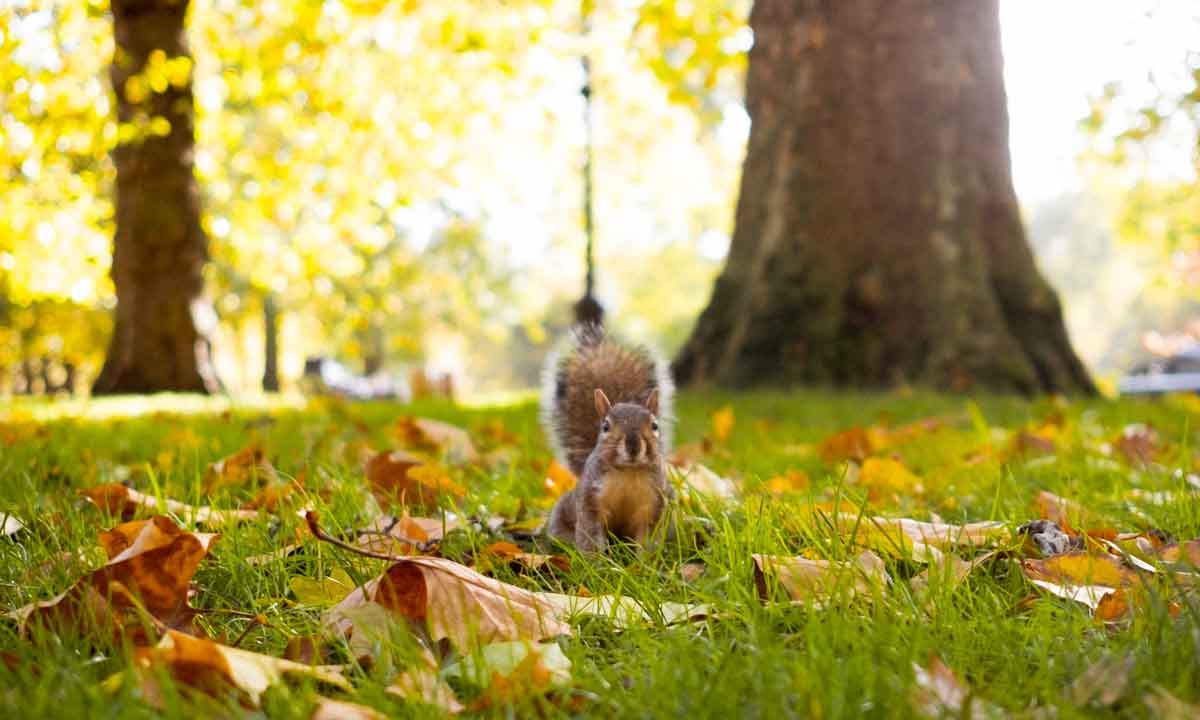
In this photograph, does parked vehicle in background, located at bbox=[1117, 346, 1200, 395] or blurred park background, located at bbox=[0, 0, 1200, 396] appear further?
parked vehicle in background, located at bbox=[1117, 346, 1200, 395]

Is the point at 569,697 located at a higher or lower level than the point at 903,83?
lower

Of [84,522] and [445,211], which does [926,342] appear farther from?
[445,211]

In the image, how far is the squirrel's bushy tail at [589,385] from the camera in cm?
295

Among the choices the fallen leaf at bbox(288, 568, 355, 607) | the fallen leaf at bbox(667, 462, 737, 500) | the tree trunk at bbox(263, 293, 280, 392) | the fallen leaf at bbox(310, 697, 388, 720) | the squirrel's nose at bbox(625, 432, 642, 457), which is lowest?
the tree trunk at bbox(263, 293, 280, 392)

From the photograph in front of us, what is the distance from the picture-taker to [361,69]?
13.5 metres

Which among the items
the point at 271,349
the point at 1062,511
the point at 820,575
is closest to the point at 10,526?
the point at 820,575

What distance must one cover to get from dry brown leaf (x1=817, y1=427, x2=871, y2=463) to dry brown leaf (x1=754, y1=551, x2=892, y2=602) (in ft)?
6.00

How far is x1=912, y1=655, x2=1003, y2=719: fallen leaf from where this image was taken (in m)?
1.18

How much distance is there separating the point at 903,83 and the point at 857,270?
1.42 metres

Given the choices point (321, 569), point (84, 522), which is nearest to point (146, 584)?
point (321, 569)

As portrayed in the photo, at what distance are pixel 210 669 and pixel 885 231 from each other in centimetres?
694

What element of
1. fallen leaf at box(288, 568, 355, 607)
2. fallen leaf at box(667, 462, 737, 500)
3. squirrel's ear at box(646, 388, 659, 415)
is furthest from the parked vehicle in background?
fallen leaf at box(288, 568, 355, 607)

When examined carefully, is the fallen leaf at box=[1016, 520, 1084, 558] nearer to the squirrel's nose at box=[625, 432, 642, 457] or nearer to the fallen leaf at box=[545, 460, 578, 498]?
the squirrel's nose at box=[625, 432, 642, 457]

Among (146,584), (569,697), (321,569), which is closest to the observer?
(569,697)
